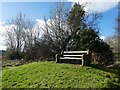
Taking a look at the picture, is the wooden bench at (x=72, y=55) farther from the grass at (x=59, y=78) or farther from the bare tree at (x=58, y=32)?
the bare tree at (x=58, y=32)

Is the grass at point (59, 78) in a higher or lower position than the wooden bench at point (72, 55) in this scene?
lower

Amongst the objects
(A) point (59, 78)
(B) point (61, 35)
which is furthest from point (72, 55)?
(B) point (61, 35)

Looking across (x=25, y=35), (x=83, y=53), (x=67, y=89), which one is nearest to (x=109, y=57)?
(x=83, y=53)

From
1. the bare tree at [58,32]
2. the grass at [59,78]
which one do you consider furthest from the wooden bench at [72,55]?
the bare tree at [58,32]

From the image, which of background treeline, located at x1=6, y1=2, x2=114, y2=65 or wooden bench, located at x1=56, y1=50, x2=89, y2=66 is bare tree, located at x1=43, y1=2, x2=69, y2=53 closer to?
background treeline, located at x1=6, y1=2, x2=114, y2=65

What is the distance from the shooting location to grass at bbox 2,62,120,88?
30.1ft

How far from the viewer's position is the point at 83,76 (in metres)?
9.94

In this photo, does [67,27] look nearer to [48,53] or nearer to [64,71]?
[48,53]

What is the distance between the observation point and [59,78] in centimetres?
990

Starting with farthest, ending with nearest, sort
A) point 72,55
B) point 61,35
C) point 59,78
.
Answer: point 61,35 → point 72,55 → point 59,78

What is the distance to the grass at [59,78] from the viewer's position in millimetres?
9188

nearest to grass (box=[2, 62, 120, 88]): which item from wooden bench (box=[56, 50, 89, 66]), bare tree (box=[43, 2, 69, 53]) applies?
wooden bench (box=[56, 50, 89, 66])

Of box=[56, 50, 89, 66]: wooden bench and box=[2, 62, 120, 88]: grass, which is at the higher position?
box=[56, 50, 89, 66]: wooden bench

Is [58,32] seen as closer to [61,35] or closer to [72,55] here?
[61,35]
